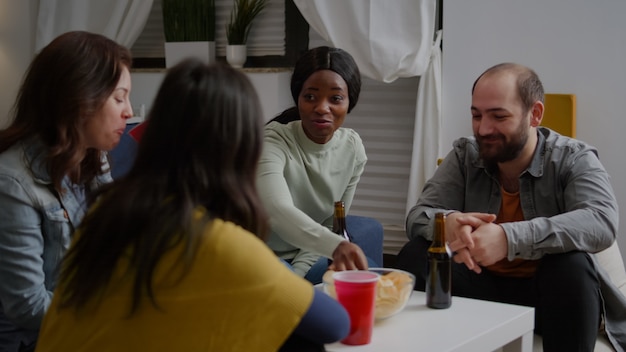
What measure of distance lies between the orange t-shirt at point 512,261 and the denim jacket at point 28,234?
120 cm

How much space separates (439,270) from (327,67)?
912 millimetres

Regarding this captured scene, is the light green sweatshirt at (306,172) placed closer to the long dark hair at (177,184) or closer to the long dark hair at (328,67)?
the long dark hair at (328,67)

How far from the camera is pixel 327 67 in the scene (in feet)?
8.47

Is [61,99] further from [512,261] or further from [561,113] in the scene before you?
[561,113]

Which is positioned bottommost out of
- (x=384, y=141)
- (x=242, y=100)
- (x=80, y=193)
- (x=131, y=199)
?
(x=384, y=141)

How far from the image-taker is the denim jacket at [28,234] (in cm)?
178

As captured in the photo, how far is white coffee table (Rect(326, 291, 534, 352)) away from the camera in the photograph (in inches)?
66.1

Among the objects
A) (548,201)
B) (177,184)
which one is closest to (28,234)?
(177,184)

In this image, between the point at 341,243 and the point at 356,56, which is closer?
the point at 341,243

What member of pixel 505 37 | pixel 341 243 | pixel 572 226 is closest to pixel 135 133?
pixel 505 37

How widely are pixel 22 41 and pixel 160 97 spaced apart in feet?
12.8

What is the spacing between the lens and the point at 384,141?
412 cm

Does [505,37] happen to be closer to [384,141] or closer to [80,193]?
[384,141]

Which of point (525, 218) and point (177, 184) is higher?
point (177, 184)
